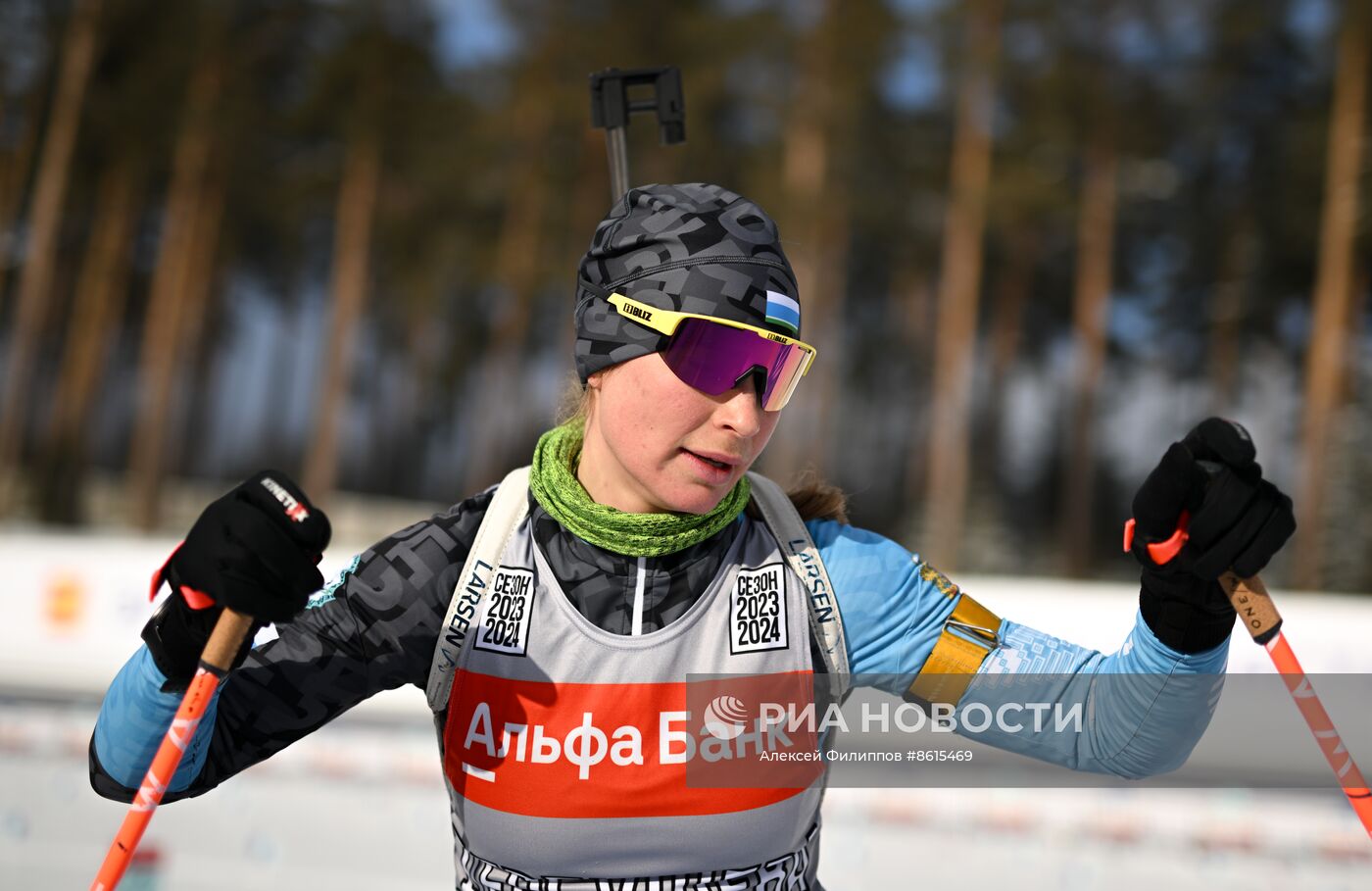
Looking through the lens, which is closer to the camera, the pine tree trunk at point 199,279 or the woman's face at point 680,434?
the woman's face at point 680,434

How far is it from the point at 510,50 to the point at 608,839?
21.4m

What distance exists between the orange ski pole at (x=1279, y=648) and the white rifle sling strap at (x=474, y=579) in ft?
3.28

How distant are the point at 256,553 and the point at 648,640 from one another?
24.5 inches

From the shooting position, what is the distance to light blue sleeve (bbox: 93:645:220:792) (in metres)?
1.65

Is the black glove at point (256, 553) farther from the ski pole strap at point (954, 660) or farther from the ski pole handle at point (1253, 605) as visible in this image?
the ski pole handle at point (1253, 605)

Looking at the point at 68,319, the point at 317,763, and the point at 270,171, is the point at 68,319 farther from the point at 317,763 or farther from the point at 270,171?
the point at 317,763

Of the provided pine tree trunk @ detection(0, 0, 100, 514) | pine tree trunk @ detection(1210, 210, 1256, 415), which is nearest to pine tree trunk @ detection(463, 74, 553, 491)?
pine tree trunk @ detection(0, 0, 100, 514)

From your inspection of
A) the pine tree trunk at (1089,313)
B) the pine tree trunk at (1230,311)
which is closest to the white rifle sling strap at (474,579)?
the pine tree trunk at (1089,313)

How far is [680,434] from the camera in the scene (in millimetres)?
1763

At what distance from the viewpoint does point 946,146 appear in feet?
76.9

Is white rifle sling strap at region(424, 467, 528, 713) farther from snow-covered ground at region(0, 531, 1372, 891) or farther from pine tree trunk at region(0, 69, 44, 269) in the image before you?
pine tree trunk at region(0, 69, 44, 269)

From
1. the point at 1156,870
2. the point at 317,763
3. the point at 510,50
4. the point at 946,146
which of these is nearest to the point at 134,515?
the point at 510,50

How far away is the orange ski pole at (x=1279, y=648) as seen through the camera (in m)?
1.58

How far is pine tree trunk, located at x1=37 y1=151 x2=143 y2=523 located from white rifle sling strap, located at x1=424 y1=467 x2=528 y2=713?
938 inches
